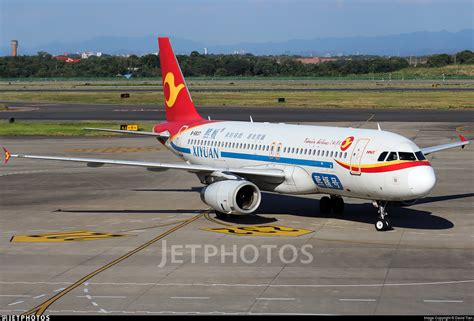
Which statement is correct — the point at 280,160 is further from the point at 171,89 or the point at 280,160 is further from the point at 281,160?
the point at 171,89

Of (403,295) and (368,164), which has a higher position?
(368,164)

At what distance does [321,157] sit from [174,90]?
15.4m

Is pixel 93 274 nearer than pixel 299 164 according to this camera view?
Yes

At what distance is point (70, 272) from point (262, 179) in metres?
14.3

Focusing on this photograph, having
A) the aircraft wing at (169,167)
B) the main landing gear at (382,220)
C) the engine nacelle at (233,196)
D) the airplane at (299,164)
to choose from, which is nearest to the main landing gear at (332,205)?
the airplane at (299,164)

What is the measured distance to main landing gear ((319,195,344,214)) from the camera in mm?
44875

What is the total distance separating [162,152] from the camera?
7275 cm

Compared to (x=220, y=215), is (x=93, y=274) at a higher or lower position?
higher

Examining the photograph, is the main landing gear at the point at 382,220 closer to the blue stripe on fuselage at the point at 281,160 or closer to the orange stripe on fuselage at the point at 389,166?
the orange stripe on fuselage at the point at 389,166

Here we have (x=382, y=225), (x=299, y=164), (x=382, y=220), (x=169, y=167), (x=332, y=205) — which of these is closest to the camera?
(x=382, y=225)

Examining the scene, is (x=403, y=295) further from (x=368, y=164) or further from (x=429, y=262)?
(x=368, y=164)

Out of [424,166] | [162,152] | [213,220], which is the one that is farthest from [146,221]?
[162,152]

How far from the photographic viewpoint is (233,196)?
4081 centimetres

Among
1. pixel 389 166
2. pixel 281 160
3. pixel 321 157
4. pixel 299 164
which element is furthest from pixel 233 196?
pixel 389 166
